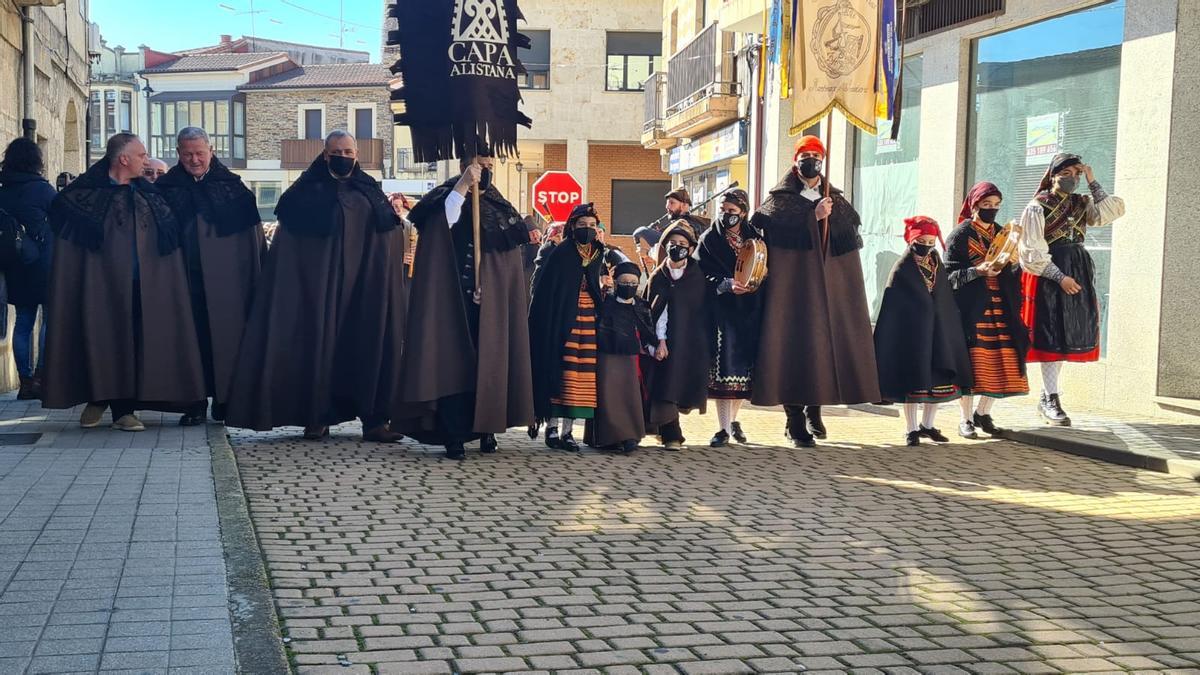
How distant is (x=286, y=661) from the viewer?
4.55 meters

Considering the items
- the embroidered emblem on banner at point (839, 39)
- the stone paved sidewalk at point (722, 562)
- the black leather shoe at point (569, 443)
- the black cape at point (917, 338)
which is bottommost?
the stone paved sidewalk at point (722, 562)

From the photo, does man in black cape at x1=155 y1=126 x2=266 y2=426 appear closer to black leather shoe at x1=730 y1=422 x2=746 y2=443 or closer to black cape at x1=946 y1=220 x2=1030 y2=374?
black leather shoe at x1=730 y1=422 x2=746 y2=443

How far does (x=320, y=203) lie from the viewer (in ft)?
33.0

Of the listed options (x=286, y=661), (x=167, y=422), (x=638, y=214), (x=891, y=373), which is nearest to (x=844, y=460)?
(x=891, y=373)

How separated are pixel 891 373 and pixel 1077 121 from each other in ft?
14.9

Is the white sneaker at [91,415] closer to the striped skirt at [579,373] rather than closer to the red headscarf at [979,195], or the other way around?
the striped skirt at [579,373]

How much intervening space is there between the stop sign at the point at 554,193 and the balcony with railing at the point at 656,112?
12.6 metres

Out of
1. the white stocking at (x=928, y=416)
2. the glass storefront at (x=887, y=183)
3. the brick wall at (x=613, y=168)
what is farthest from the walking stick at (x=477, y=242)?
the brick wall at (x=613, y=168)

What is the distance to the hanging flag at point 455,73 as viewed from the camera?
380 inches

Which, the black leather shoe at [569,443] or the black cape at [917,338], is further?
the black cape at [917,338]

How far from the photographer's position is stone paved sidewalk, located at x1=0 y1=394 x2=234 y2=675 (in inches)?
176

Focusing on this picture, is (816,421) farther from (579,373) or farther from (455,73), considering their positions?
(455,73)

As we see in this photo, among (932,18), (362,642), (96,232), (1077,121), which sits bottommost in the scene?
(362,642)

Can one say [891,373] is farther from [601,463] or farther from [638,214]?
[638,214]
